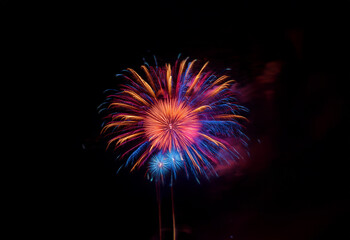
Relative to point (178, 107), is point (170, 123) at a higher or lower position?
lower

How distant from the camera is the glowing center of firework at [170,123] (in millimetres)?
4109

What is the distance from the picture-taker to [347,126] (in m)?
4.62

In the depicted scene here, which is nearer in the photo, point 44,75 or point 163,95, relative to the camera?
point 163,95

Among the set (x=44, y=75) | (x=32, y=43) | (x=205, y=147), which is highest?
(x=32, y=43)

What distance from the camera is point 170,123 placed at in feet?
13.5

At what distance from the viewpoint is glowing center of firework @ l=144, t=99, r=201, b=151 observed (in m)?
4.11

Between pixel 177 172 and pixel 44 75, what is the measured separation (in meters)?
4.94

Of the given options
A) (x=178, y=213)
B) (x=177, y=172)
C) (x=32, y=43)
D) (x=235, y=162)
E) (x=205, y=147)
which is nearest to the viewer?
(x=205, y=147)

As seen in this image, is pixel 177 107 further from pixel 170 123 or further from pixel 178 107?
pixel 170 123

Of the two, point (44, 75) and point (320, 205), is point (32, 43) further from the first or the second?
point (320, 205)

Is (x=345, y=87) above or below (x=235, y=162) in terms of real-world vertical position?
above

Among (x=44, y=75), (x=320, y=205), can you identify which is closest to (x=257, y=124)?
(x=320, y=205)

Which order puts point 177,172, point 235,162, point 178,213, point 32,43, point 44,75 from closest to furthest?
point 32,43, point 44,75, point 235,162, point 178,213, point 177,172

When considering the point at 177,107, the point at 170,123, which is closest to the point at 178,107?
the point at 177,107
